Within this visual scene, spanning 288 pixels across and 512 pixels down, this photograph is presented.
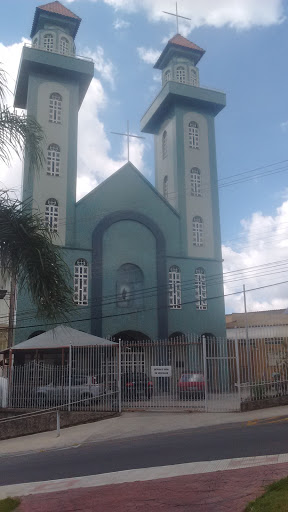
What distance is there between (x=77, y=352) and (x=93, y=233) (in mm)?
13440

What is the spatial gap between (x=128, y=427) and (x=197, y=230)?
1995 cm

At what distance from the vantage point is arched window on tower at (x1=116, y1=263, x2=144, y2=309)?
103 feet

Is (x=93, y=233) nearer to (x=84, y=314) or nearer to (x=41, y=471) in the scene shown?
(x=84, y=314)

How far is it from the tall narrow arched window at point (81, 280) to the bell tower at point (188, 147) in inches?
253

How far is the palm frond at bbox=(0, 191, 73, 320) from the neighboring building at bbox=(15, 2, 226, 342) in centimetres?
2149

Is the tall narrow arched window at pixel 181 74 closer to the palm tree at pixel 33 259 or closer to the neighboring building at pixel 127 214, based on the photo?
the neighboring building at pixel 127 214

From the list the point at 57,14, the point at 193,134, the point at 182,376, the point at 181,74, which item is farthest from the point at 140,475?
the point at 181,74

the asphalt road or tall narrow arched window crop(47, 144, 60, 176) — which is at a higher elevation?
tall narrow arched window crop(47, 144, 60, 176)

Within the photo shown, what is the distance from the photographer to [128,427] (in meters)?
16.2

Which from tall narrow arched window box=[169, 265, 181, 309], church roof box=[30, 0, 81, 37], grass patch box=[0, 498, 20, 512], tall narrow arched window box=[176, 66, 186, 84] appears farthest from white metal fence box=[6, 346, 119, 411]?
church roof box=[30, 0, 81, 37]

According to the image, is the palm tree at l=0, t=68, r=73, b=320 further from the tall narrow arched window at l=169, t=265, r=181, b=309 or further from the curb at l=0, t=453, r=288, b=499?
the tall narrow arched window at l=169, t=265, r=181, b=309

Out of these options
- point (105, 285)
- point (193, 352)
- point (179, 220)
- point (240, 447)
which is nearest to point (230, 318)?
point (179, 220)

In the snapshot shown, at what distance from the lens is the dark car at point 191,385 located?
60.2 ft

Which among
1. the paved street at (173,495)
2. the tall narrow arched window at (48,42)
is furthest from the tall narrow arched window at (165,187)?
the paved street at (173,495)
